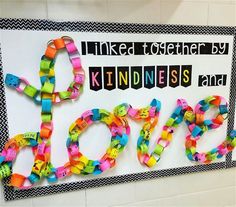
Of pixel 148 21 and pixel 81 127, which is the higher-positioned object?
pixel 148 21

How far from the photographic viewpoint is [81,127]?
75 cm

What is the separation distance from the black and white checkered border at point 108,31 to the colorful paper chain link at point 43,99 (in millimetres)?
35

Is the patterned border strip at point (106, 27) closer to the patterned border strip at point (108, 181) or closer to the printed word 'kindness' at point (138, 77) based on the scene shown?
the printed word 'kindness' at point (138, 77)

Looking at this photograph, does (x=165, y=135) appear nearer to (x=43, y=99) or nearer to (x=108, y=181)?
(x=108, y=181)

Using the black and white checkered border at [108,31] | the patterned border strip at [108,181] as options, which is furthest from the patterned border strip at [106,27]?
the patterned border strip at [108,181]

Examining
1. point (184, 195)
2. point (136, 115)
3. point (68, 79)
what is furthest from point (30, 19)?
point (184, 195)

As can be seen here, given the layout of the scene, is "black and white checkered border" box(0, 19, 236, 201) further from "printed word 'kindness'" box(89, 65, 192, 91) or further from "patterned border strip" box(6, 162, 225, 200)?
"printed word 'kindness'" box(89, 65, 192, 91)

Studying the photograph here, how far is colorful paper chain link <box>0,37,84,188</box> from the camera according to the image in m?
0.70

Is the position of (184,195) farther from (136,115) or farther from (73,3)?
(73,3)

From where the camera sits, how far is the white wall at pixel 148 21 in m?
0.71

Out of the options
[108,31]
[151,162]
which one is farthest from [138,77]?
[151,162]

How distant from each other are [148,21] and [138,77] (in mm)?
171

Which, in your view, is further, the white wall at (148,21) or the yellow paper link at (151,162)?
the yellow paper link at (151,162)

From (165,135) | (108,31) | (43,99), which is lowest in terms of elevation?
(165,135)
